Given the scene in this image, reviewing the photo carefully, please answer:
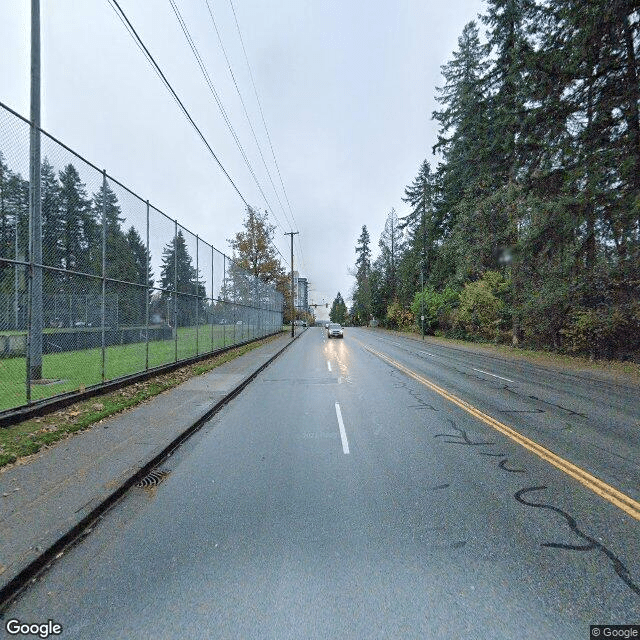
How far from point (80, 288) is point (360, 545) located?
7.56 meters

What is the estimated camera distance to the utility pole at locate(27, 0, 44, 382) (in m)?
6.78

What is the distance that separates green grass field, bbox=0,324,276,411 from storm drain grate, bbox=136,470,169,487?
3166 millimetres

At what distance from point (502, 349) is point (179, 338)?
20.3m

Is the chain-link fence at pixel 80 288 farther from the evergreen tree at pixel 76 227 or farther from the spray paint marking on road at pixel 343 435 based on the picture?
the spray paint marking on road at pixel 343 435

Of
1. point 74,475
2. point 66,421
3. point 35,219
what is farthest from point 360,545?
point 35,219

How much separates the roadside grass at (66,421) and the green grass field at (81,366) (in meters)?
0.49

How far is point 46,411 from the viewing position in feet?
22.4

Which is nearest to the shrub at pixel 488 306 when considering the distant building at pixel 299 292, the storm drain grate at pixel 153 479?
the storm drain grate at pixel 153 479

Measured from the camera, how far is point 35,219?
710cm

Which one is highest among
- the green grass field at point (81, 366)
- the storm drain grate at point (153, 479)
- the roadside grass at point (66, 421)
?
the green grass field at point (81, 366)

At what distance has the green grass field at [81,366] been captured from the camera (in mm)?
7772

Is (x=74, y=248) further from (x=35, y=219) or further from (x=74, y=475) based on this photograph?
(x=74, y=475)

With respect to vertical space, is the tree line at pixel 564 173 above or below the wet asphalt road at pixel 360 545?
above

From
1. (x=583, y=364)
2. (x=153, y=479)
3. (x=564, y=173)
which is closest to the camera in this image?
(x=153, y=479)
